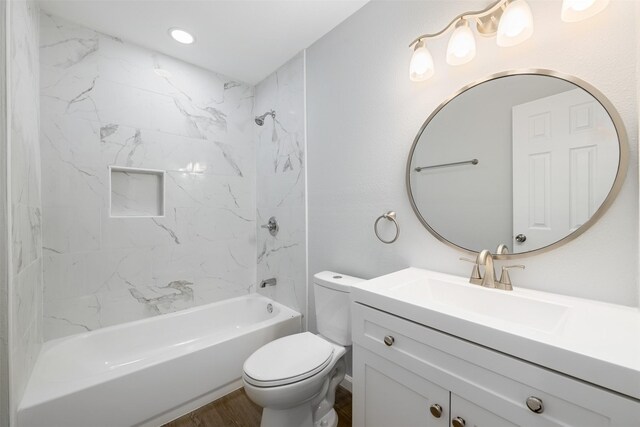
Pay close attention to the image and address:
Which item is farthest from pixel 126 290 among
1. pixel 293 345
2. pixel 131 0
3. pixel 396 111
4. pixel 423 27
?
pixel 423 27

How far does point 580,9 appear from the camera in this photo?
867mm

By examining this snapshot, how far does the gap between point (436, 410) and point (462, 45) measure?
1.41 m

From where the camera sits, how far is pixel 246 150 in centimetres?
255

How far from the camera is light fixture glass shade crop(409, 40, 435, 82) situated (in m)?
1.27

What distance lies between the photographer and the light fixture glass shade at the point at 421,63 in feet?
4.15

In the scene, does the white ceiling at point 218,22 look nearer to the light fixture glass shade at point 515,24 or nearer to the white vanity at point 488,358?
the light fixture glass shade at point 515,24

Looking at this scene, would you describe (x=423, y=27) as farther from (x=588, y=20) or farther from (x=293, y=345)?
(x=293, y=345)

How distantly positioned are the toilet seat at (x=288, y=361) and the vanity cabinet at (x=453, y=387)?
10.2 inches

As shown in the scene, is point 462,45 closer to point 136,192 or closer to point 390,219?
point 390,219

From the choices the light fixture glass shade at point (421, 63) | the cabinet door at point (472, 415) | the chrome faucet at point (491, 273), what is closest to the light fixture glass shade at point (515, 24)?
the light fixture glass shade at point (421, 63)

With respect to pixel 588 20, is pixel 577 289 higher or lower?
lower

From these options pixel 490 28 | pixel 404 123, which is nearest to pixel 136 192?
pixel 404 123

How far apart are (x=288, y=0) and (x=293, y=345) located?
2.01 meters

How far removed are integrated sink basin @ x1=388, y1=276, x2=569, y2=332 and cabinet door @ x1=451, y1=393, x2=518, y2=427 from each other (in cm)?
25
